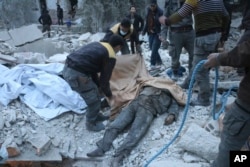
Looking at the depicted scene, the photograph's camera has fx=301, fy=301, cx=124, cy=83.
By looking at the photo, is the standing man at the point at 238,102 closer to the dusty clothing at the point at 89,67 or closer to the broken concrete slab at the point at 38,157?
the dusty clothing at the point at 89,67

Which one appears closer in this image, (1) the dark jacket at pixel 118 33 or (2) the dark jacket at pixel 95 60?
(2) the dark jacket at pixel 95 60

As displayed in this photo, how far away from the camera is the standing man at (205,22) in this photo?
3.77 m

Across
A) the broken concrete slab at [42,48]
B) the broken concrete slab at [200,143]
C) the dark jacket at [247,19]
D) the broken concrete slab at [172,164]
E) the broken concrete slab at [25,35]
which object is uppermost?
the dark jacket at [247,19]

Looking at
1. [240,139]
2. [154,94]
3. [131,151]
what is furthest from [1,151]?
[240,139]

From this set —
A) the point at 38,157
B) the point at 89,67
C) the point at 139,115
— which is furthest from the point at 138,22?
the point at 38,157

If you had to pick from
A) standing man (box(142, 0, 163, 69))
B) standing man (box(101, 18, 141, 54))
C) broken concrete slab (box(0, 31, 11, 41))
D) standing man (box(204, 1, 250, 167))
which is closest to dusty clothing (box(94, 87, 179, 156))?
standing man (box(101, 18, 141, 54))

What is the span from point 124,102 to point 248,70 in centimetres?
247

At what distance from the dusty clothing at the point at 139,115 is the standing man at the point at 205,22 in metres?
0.57

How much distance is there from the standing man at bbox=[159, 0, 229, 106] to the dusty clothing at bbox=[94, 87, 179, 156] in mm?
566

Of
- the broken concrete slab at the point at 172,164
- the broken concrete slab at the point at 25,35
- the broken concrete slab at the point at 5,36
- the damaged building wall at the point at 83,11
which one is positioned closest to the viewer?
the broken concrete slab at the point at 172,164

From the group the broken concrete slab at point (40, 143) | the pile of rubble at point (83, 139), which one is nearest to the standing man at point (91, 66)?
the pile of rubble at point (83, 139)

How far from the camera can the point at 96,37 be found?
1035cm

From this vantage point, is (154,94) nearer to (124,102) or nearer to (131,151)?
(124,102)

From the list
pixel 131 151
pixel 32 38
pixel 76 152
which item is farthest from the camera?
pixel 32 38
